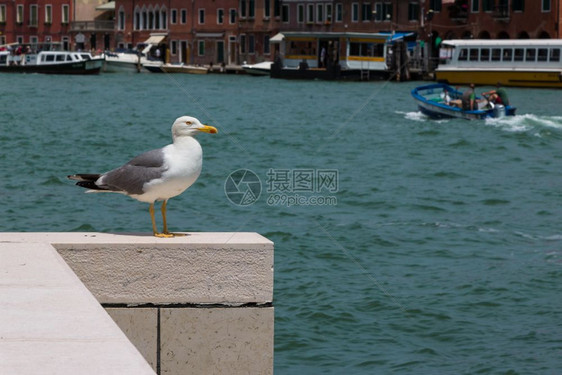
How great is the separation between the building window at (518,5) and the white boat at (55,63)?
24080 mm

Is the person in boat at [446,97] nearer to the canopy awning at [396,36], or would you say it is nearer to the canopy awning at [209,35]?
the canopy awning at [396,36]

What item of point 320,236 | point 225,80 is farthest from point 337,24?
point 320,236

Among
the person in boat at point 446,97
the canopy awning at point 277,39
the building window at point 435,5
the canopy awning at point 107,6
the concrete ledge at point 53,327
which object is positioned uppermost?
the canopy awning at point 107,6

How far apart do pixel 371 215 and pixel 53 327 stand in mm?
12507

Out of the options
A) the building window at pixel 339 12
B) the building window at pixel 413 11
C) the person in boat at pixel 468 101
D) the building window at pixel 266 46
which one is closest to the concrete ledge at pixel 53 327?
the person in boat at pixel 468 101

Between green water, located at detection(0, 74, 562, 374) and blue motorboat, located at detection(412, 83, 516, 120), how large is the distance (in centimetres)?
38

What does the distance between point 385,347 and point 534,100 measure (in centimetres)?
3850

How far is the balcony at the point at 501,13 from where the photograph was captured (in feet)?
208

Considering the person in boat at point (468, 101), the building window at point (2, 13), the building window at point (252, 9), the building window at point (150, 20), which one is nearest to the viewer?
the person in boat at point (468, 101)

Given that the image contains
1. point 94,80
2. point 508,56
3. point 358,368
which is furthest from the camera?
point 94,80

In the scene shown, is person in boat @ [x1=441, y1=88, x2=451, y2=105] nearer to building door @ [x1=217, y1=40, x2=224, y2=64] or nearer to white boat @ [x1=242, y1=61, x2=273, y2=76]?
white boat @ [x1=242, y1=61, x2=273, y2=76]

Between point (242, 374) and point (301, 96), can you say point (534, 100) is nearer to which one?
point (301, 96)

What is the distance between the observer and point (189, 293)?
20.8 ft

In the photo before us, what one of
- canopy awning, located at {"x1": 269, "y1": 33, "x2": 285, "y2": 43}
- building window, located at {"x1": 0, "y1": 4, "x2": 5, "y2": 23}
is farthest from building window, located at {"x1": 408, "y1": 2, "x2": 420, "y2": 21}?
building window, located at {"x1": 0, "y1": 4, "x2": 5, "y2": 23}
